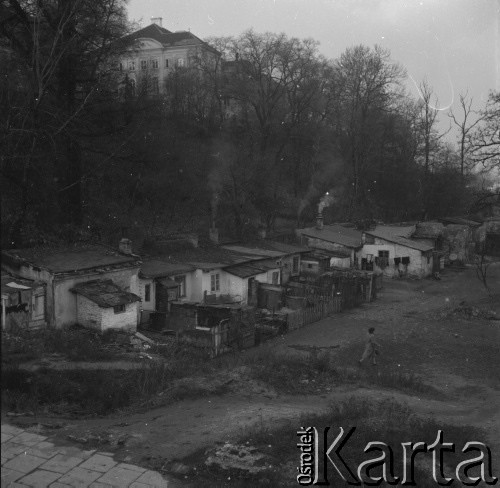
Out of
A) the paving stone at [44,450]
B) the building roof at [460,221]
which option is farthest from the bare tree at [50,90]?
the building roof at [460,221]

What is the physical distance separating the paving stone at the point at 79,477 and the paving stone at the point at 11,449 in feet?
1.83

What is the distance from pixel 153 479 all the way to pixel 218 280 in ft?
53.7

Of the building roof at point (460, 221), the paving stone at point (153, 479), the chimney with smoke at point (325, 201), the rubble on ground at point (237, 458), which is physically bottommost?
the rubble on ground at point (237, 458)

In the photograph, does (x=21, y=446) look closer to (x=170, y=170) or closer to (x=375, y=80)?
(x=170, y=170)

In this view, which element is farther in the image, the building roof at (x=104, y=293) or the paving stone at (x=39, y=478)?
the building roof at (x=104, y=293)

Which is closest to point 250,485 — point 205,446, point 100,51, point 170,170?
point 205,446

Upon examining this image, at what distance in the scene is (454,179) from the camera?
4738 cm

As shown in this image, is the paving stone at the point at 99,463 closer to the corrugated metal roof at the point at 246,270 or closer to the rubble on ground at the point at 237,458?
the rubble on ground at the point at 237,458

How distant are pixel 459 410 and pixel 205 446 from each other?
6328 mm

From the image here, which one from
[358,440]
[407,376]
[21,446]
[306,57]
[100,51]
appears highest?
[306,57]

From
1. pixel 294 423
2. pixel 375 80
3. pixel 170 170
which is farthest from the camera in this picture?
pixel 375 80

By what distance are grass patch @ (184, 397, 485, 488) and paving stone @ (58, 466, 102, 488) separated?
50.8 inches

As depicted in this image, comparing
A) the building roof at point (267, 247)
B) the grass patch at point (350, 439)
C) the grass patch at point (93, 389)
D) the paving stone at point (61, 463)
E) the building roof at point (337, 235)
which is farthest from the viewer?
the building roof at point (337, 235)

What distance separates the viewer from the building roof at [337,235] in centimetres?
3303
